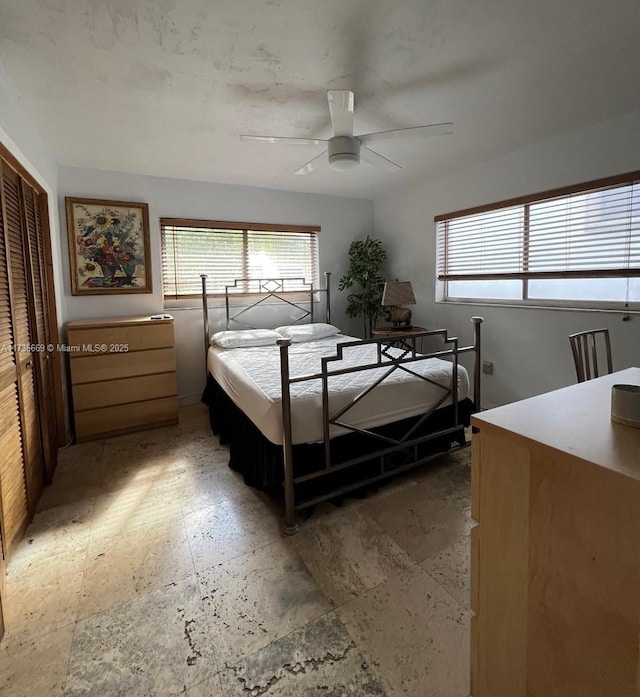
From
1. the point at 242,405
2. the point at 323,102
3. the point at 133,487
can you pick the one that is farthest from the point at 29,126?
the point at 133,487

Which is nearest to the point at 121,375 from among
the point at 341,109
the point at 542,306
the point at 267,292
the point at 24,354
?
the point at 24,354

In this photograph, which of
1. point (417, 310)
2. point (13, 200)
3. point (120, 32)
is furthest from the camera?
point (417, 310)

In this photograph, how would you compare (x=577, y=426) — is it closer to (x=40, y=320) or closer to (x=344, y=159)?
(x=344, y=159)

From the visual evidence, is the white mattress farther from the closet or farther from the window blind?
the window blind

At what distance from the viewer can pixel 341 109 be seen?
6.49ft

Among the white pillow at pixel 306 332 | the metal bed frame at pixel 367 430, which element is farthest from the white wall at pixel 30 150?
the white pillow at pixel 306 332

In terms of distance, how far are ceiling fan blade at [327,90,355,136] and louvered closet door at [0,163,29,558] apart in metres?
1.62

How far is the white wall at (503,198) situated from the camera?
2.59 meters

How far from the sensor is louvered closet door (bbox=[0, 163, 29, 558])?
67.6 inches

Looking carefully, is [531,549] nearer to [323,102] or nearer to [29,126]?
[323,102]

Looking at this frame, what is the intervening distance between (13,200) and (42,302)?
81 centimetres

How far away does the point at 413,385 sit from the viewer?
2.31m

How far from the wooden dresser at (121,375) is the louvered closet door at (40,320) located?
260mm

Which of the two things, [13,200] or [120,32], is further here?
[13,200]
